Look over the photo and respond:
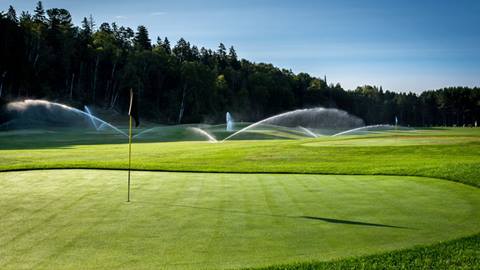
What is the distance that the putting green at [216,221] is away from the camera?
21.8 feet

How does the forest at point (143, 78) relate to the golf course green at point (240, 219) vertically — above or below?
above

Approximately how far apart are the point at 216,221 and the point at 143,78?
317ft

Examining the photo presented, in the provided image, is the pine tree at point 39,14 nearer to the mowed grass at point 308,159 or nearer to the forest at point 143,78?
the forest at point 143,78

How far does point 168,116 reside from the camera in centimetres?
10556

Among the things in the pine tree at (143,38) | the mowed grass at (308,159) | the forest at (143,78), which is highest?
the pine tree at (143,38)

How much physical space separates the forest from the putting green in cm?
6293

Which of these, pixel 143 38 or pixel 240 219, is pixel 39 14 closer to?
pixel 143 38

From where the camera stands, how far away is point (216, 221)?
342 inches

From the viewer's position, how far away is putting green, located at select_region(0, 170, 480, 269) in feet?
21.8

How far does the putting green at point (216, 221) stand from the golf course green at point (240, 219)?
0.02 m

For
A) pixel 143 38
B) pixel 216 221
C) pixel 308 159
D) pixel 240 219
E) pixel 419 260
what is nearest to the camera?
pixel 419 260

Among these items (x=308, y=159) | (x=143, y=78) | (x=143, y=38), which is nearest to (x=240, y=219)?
(x=308, y=159)

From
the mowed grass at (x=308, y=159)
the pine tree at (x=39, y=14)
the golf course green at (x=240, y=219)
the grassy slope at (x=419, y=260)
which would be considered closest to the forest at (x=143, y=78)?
the pine tree at (x=39, y=14)

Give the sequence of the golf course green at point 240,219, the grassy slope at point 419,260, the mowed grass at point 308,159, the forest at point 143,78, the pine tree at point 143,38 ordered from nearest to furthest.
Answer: the grassy slope at point 419,260
the golf course green at point 240,219
the mowed grass at point 308,159
the forest at point 143,78
the pine tree at point 143,38
